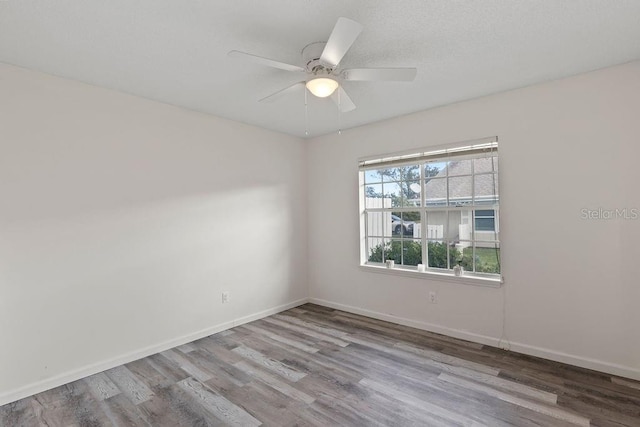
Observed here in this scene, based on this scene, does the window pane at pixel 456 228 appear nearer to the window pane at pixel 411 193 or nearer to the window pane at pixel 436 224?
the window pane at pixel 436 224

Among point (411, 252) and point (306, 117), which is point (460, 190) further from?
point (306, 117)

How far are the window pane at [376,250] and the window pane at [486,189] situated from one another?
1.33 meters

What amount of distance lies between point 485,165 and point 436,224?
843 millimetres

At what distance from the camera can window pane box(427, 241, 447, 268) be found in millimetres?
3605

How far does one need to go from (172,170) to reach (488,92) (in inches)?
133

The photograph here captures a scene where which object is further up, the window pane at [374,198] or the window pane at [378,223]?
the window pane at [374,198]

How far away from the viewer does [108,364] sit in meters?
2.77

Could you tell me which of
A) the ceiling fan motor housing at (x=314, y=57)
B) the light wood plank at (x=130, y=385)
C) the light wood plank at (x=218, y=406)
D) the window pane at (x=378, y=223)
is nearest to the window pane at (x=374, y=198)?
the window pane at (x=378, y=223)

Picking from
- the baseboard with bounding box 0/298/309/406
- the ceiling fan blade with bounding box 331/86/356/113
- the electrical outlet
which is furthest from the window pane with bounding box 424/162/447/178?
the baseboard with bounding box 0/298/309/406

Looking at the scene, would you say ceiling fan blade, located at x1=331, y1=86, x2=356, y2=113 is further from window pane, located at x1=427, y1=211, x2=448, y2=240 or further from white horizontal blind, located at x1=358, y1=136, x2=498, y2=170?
window pane, located at x1=427, y1=211, x2=448, y2=240

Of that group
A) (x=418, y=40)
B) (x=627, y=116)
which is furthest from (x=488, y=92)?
(x=418, y=40)

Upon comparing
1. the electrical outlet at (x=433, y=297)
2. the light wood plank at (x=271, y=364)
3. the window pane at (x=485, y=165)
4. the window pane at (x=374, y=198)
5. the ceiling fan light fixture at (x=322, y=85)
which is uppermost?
the ceiling fan light fixture at (x=322, y=85)

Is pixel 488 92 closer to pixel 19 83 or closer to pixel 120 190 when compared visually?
pixel 120 190

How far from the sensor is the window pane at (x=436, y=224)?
3594 millimetres
